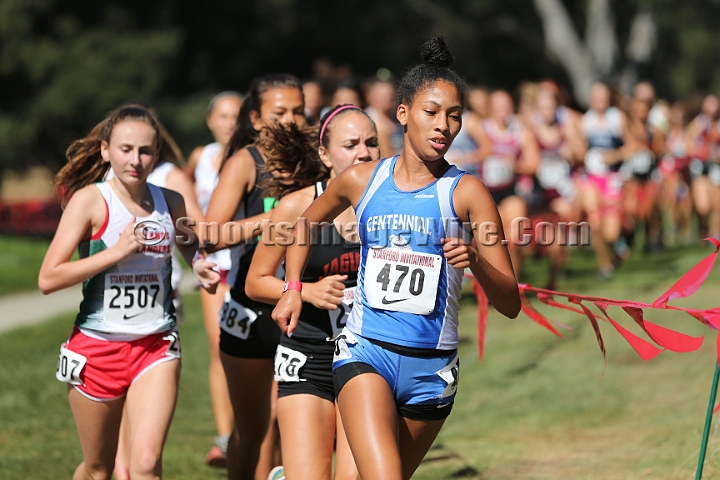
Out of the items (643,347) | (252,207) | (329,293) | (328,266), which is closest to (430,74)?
(329,293)

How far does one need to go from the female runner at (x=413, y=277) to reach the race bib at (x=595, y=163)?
30.3ft

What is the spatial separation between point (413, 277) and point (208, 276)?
54.0 inches

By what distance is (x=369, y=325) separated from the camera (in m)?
3.46

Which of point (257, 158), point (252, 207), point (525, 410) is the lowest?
point (525, 410)

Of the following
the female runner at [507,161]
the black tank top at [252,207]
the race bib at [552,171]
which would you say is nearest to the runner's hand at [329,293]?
the black tank top at [252,207]

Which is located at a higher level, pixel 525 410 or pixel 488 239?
pixel 488 239

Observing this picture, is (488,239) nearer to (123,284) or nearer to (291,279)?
(291,279)

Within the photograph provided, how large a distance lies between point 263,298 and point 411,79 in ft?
3.86

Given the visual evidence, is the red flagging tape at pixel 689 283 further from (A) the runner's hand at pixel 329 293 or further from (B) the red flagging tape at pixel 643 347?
(A) the runner's hand at pixel 329 293

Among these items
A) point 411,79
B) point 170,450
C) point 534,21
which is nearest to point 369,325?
point 411,79

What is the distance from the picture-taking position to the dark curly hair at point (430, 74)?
3.44 metres

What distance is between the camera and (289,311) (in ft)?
11.8

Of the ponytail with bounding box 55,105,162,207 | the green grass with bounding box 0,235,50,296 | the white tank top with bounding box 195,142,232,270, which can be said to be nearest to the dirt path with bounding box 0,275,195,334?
the green grass with bounding box 0,235,50,296

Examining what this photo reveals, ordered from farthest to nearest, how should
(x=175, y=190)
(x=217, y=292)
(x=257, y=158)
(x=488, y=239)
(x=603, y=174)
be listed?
(x=603, y=174), (x=217, y=292), (x=175, y=190), (x=257, y=158), (x=488, y=239)
